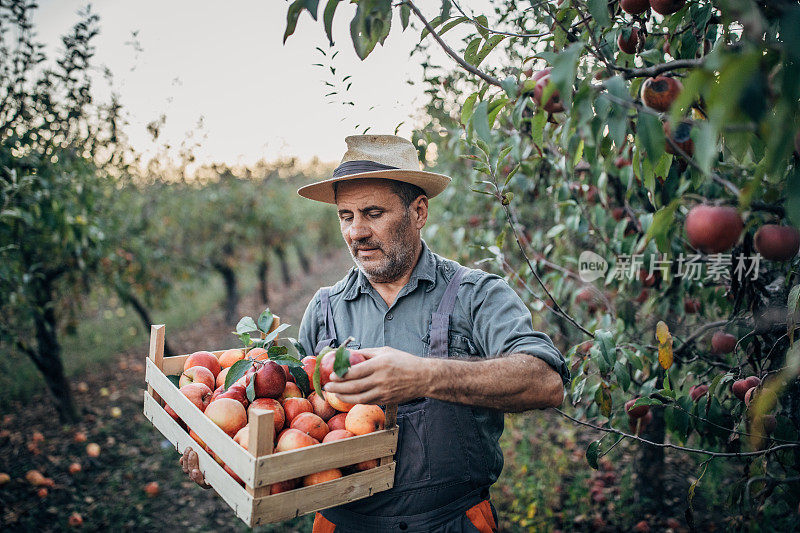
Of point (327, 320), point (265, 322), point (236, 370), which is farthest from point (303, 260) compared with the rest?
point (236, 370)

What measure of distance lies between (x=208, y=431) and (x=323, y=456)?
37 centimetres

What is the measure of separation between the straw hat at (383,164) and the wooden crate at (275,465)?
921 millimetres

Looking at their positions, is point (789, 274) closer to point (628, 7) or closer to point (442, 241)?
point (628, 7)

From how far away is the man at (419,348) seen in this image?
139 cm

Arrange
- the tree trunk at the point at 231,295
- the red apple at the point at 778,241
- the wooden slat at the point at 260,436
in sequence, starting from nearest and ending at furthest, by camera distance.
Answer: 1. the wooden slat at the point at 260,436
2. the red apple at the point at 778,241
3. the tree trunk at the point at 231,295

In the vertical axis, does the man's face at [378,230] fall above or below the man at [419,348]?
above

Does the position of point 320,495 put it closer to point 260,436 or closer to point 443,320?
point 260,436

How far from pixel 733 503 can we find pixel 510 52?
2.53 metres

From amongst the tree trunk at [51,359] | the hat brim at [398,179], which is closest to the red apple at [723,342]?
the hat brim at [398,179]

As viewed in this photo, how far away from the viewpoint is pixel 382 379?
4.16 ft

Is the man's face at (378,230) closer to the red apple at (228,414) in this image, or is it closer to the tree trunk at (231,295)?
the red apple at (228,414)

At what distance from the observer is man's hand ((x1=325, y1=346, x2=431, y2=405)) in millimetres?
1265

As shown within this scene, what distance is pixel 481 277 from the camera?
5.98 ft

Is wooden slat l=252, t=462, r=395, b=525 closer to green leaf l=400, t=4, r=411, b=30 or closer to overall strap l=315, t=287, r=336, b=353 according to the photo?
overall strap l=315, t=287, r=336, b=353
